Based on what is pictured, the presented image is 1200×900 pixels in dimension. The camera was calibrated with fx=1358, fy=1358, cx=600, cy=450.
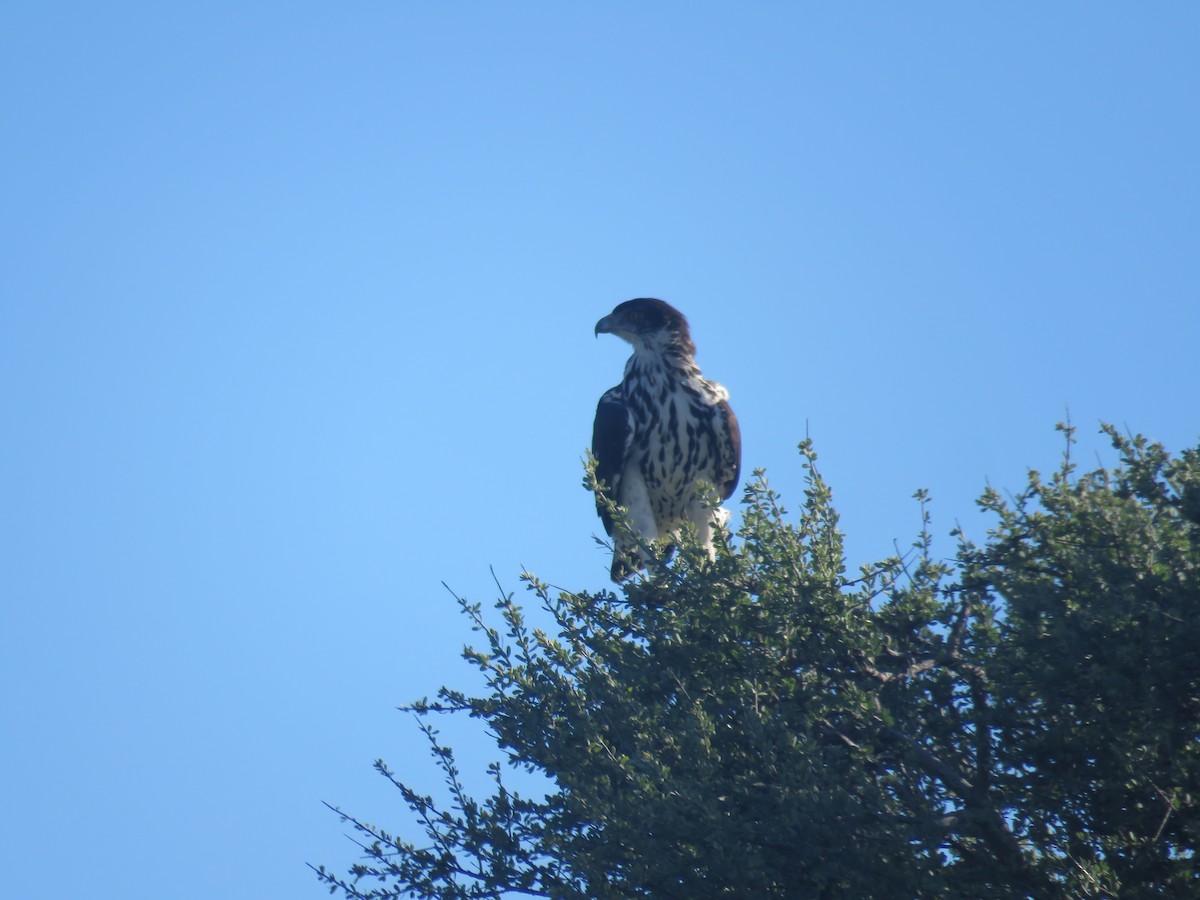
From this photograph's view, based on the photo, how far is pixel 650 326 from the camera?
387 inches

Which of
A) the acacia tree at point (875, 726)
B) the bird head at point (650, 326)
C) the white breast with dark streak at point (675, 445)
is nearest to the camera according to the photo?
the acacia tree at point (875, 726)

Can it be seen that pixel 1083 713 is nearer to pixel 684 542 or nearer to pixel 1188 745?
pixel 1188 745

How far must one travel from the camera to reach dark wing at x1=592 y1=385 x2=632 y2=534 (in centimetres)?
912

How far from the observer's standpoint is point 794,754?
13.4 ft

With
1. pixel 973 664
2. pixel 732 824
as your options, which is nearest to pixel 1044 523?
pixel 973 664

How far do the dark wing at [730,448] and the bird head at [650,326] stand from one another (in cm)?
64

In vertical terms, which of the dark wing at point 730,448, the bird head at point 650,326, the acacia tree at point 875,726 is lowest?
the acacia tree at point 875,726

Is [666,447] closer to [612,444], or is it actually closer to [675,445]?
[675,445]

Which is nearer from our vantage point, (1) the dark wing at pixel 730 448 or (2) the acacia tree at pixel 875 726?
(2) the acacia tree at pixel 875 726

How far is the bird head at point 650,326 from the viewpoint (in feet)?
32.0

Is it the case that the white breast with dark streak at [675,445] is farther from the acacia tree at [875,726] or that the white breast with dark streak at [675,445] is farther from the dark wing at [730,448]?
the acacia tree at [875,726]

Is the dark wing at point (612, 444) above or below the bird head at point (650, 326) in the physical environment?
below

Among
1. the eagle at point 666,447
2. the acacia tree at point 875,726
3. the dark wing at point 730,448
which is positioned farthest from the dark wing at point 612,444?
the acacia tree at point 875,726

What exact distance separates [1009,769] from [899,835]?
2.03 ft
